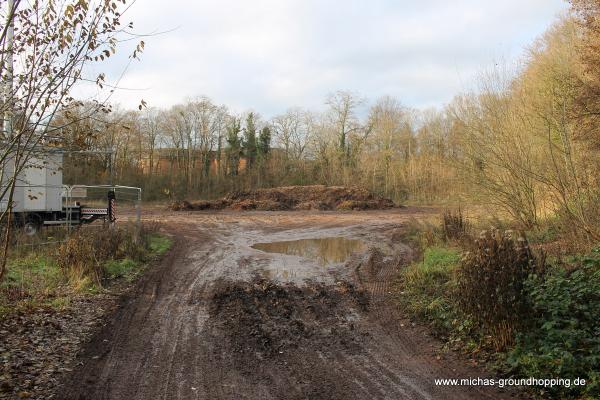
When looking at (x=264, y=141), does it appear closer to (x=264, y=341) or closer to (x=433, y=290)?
(x=433, y=290)

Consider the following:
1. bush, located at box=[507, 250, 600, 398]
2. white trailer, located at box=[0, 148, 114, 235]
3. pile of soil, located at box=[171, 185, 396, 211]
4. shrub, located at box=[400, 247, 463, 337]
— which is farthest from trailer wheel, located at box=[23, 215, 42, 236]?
bush, located at box=[507, 250, 600, 398]

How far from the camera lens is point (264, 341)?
252 inches

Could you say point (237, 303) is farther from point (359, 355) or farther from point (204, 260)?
point (204, 260)

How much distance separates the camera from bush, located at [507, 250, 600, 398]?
4.67 metres

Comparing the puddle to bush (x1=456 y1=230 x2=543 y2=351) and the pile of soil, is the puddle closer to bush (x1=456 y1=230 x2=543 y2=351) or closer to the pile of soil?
bush (x1=456 y1=230 x2=543 y2=351)

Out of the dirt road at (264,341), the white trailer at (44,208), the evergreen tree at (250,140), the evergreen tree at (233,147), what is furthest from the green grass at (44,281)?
the evergreen tree at (250,140)

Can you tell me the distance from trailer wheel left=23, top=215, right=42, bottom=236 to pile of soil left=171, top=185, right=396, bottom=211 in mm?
14926

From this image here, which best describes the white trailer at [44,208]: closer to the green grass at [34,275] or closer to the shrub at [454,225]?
the green grass at [34,275]

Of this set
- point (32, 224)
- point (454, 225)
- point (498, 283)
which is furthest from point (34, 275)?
point (454, 225)

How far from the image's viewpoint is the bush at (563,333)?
15.3 feet

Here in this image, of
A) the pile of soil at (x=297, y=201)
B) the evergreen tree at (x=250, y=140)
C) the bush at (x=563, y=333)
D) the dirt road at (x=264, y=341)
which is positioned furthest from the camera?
the evergreen tree at (x=250, y=140)

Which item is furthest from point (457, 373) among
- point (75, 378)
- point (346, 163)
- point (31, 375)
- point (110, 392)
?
point (346, 163)

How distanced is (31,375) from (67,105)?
3087 mm

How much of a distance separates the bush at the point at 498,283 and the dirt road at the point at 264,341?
29.4 inches
